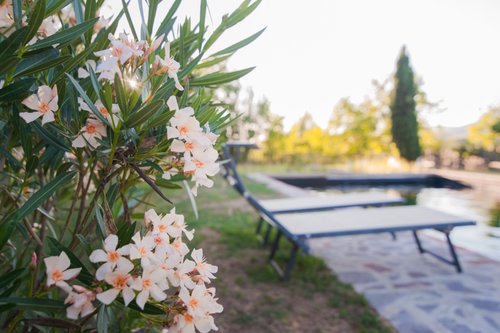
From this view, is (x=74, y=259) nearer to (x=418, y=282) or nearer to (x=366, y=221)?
(x=366, y=221)

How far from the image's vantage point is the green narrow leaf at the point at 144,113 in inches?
23.1

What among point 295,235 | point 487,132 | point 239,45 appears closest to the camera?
point 239,45

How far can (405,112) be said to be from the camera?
619 inches

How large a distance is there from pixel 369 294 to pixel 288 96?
22325 mm

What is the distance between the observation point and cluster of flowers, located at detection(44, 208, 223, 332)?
545 millimetres

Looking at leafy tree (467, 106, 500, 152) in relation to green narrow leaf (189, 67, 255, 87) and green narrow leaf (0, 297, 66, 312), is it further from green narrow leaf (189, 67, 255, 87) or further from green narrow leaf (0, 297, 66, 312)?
green narrow leaf (0, 297, 66, 312)

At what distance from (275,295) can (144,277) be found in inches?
78.4

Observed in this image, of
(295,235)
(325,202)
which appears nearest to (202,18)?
(295,235)

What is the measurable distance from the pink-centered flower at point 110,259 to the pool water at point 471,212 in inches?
145

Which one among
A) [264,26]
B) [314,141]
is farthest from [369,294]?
[314,141]

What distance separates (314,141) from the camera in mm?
16172

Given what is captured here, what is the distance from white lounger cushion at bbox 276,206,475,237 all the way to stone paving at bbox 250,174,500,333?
42 centimetres

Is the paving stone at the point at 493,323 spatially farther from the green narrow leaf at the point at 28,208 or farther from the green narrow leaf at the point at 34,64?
the green narrow leaf at the point at 34,64

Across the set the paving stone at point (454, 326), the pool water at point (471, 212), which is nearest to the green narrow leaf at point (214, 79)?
the paving stone at point (454, 326)
